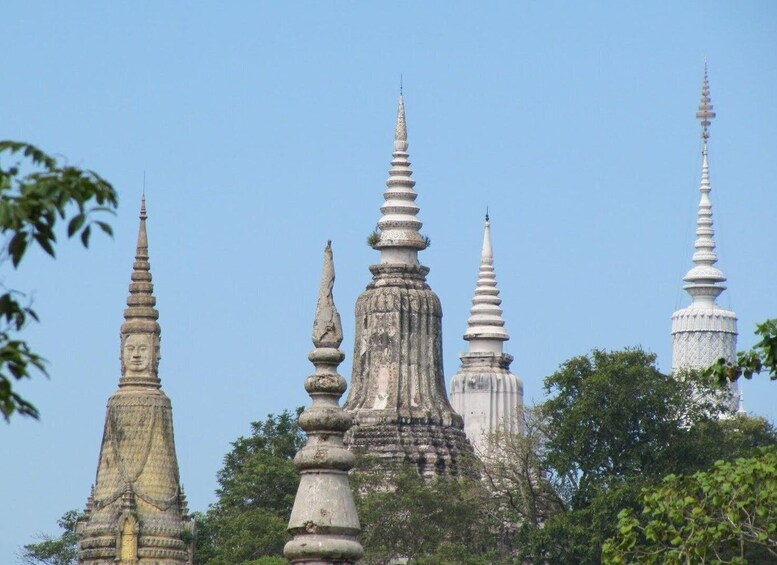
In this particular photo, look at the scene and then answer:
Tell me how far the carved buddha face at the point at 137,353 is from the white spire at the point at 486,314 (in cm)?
2703

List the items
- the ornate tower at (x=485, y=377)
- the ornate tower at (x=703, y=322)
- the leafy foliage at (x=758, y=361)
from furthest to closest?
1. the ornate tower at (x=703, y=322)
2. the ornate tower at (x=485, y=377)
3. the leafy foliage at (x=758, y=361)

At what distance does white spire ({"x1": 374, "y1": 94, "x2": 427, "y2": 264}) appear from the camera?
85.6m

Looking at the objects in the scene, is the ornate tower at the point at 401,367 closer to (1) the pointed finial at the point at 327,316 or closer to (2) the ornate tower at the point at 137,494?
(2) the ornate tower at the point at 137,494

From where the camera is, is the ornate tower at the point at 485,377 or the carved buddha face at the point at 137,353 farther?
the ornate tower at the point at 485,377

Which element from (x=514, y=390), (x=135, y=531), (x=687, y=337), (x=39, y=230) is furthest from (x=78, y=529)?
(x=39, y=230)

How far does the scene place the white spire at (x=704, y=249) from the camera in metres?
102

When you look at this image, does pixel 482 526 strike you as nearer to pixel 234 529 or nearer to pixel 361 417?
pixel 234 529

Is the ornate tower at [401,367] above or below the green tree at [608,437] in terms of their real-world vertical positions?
above

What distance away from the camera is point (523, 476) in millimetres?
68812

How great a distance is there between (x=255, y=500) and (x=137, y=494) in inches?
146

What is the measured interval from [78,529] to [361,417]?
617 inches

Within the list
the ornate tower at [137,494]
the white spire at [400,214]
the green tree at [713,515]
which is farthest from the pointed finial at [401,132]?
the green tree at [713,515]

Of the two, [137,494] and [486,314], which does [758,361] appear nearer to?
[137,494]

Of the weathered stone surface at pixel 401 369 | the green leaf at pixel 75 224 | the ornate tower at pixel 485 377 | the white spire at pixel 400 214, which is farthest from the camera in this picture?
the ornate tower at pixel 485 377
